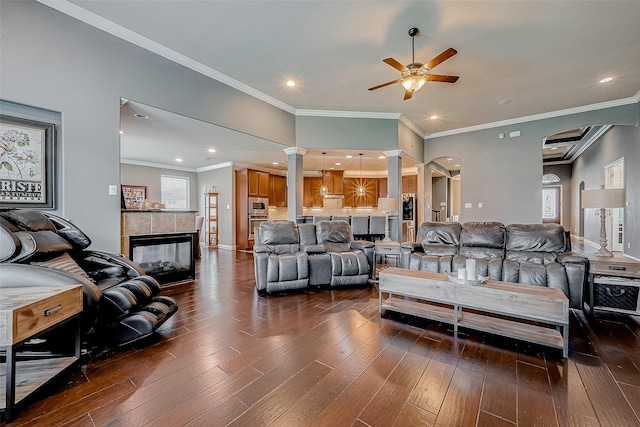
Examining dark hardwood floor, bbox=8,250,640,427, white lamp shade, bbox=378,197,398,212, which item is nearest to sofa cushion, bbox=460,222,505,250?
dark hardwood floor, bbox=8,250,640,427

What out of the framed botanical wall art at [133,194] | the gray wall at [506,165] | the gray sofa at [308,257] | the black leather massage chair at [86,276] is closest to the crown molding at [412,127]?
the gray wall at [506,165]

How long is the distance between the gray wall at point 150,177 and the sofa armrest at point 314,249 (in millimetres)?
6805

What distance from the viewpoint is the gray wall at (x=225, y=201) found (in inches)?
333

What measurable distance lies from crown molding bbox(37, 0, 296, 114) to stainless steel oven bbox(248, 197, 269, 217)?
13.2ft

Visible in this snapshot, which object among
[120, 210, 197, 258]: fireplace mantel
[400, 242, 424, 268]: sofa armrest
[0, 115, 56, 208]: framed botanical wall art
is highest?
[0, 115, 56, 208]: framed botanical wall art

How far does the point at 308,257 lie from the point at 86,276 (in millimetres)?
2413

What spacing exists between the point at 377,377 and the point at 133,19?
428cm

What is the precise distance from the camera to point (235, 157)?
24.0ft

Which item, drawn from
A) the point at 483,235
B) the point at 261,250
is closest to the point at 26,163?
the point at 261,250

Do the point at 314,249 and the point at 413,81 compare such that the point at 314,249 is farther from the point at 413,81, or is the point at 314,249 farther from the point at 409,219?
the point at 409,219

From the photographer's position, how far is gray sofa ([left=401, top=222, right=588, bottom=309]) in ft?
9.51

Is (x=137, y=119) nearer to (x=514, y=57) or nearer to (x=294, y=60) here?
(x=294, y=60)

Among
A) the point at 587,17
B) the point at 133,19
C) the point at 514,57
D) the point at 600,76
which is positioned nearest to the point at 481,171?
the point at 600,76

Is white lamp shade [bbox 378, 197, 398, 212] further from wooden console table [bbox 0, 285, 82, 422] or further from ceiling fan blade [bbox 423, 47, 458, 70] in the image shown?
wooden console table [bbox 0, 285, 82, 422]
